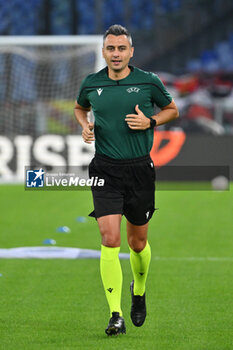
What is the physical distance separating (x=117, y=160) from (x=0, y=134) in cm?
1098

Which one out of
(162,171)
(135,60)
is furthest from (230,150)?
(135,60)

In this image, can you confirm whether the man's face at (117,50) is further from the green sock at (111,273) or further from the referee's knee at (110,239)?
the green sock at (111,273)

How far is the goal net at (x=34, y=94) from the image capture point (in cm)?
1616

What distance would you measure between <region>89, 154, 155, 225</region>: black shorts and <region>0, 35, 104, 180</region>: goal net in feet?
30.2

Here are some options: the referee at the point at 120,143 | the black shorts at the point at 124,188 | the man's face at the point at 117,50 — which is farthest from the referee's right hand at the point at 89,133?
the man's face at the point at 117,50

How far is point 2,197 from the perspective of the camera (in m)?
16.0

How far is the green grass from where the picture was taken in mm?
5266

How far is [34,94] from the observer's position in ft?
58.5

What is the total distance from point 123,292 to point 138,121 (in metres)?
2.04

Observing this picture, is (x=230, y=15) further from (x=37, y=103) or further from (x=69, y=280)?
(x=69, y=280)

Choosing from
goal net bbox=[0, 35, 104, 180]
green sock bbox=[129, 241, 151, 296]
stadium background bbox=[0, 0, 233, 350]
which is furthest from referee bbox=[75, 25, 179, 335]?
goal net bbox=[0, 35, 104, 180]

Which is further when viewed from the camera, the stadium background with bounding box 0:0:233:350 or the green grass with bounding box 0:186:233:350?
the stadium background with bounding box 0:0:233:350
